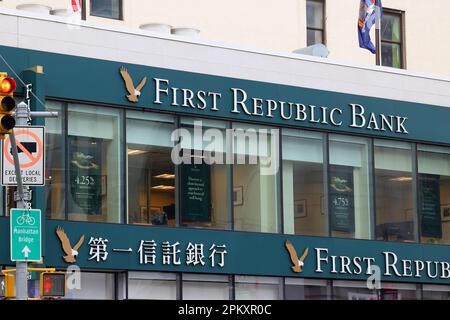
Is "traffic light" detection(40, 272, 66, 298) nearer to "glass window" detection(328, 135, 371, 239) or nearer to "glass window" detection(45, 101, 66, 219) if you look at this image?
"glass window" detection(45, 101, 66, 219)

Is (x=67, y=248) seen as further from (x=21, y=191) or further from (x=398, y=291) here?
(x=398, y=291)

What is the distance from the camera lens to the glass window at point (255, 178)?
27641mm

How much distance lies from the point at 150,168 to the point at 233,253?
2870 millimetres

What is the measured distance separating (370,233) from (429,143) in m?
3.39

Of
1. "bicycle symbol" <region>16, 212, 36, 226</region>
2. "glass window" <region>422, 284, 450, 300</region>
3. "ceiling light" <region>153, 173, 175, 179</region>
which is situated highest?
"ceiling light" <region>153, 173, 175, 179</region>

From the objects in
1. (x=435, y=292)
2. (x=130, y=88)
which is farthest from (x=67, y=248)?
(x=435, y=292)

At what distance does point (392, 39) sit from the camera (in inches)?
1437

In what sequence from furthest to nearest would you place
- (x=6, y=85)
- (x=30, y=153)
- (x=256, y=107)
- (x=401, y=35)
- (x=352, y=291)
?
(x=401, y=35) < (x=352, y=291) < (x=256, y=107) < (x=30, y=153) < (x=6, y=85)

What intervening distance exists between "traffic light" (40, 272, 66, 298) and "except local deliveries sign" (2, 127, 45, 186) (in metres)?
2.41

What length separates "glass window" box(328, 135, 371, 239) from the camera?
29.3m

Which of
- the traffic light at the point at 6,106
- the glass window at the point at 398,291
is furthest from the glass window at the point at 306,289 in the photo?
the traffic light at the point at 6,106

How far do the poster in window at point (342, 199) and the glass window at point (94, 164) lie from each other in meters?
6.26

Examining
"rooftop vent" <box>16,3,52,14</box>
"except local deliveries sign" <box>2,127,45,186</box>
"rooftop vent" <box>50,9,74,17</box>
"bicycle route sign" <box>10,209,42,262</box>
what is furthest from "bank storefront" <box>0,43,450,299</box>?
"rooftop vent" <box>50,9,74,17</box>

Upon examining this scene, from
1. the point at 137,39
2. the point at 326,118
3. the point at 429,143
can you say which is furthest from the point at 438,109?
the point at 137,39
